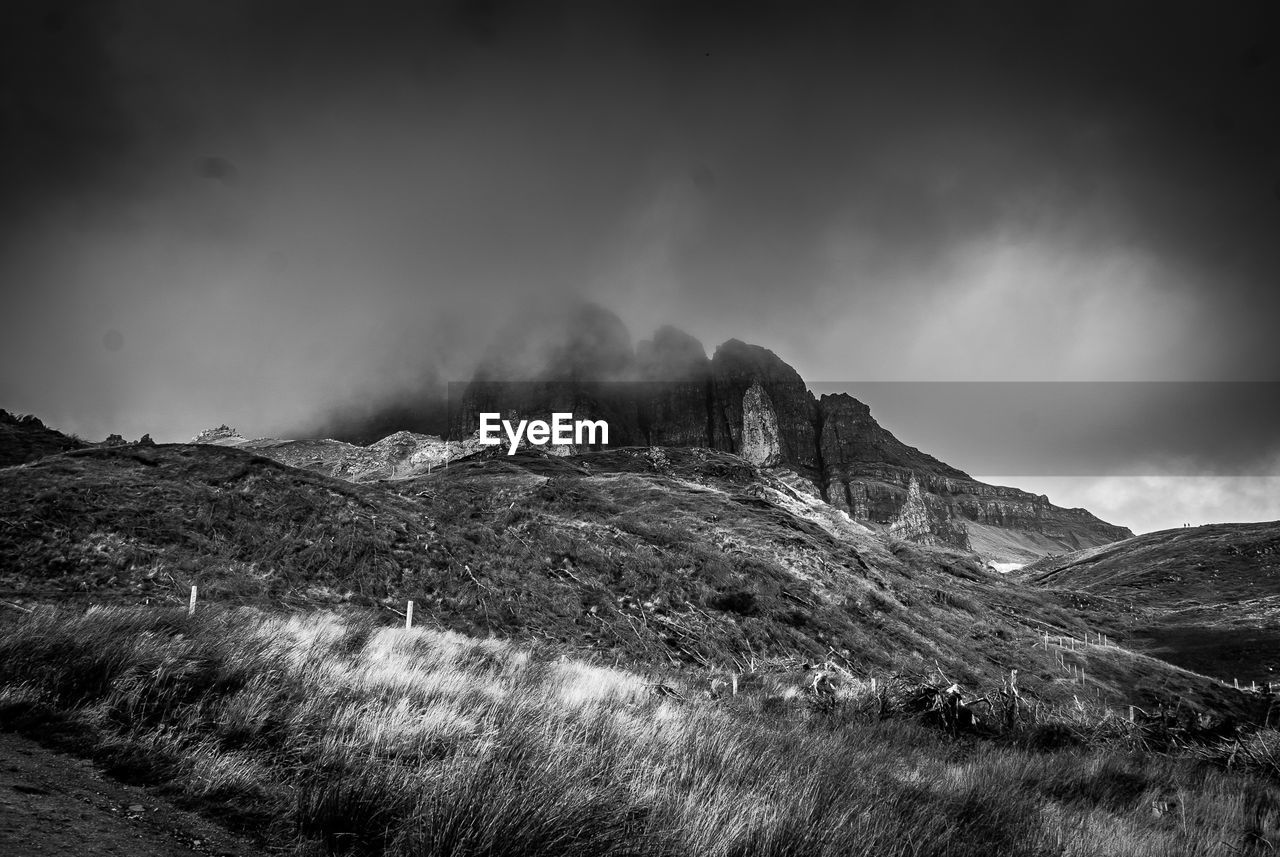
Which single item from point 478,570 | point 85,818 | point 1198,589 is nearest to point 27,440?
point 478,570

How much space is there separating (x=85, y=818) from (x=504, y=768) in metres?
2.25

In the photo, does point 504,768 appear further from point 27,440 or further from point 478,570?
point 27,440

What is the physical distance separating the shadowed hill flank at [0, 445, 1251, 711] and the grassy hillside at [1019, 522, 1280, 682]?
3908 cm

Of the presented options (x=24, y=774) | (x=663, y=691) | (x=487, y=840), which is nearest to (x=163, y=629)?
(x=24, y=774)

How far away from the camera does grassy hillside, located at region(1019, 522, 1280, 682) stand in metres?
70.3

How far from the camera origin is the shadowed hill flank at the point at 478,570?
1939cm

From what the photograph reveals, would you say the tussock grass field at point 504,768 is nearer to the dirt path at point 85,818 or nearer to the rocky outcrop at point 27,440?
the dirt path at point 85,818

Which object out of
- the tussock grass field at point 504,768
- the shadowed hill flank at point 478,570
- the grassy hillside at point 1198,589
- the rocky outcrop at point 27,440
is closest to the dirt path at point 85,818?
the tussock grass field at point 504,768

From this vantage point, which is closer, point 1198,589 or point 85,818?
point 85,818

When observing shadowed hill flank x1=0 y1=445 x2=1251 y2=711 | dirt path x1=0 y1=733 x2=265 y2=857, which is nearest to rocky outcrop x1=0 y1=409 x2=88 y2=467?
shadowed hill flank x1=0 y1=445 x2=1251 y2=711

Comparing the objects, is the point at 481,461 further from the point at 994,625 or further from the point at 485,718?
the point at 485,718

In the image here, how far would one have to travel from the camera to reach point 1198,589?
120188mm

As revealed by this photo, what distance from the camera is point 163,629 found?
22.5 ft

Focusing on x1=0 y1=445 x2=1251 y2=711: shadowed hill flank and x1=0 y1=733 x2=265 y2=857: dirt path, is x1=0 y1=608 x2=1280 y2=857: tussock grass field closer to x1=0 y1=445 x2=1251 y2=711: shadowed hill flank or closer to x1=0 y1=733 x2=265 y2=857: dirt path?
x1=0 y1=733 x2=265 y2=857: dirt path
